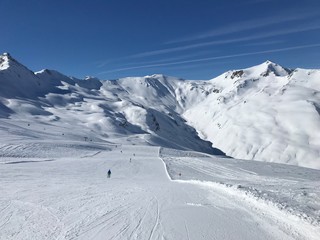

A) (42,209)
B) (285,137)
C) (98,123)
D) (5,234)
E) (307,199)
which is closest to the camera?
(5,234)

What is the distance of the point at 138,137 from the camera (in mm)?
141875

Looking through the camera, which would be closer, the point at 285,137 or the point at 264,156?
the point at 264,156

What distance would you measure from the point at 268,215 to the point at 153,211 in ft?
16.7

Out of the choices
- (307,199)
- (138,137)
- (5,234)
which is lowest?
A: (5,234)

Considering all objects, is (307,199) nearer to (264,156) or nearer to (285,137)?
(264,156)

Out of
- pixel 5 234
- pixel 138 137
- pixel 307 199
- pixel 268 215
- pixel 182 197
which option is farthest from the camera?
pixel 138 137

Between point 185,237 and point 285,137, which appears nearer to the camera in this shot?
point 185,237

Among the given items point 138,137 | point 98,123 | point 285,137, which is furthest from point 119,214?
point 285,137

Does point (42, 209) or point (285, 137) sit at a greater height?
point (285, 137)

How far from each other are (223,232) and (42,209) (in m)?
8.41

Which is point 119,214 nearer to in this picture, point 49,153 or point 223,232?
point 223,232

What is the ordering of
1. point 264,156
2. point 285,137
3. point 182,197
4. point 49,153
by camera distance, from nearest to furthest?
point 182,197
point 49,153
point 264,156
point 285,137

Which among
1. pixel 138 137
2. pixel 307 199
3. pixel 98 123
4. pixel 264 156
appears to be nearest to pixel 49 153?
pixel 307 199

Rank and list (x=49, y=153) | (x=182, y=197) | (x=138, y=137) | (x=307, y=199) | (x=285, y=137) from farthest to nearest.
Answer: (x=285, y=137)
(x=138, y=137)
(x=49, y=153)
(x=182, y=197)
(x=307, y=199)
